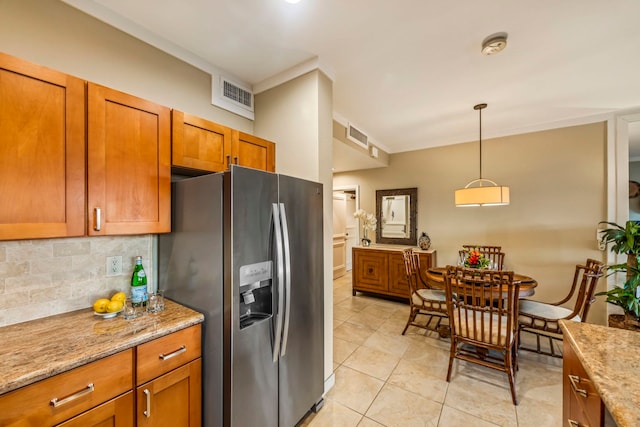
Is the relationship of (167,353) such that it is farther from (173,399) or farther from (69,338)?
(69,338)

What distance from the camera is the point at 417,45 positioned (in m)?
1.90

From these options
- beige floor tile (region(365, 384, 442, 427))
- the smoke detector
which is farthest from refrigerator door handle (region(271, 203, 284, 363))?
the smoke detector

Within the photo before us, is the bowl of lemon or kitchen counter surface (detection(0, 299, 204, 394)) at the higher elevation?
the bowl of lemon

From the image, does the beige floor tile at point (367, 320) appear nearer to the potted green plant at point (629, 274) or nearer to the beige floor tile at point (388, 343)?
the beige floor tile at point (388, 343)

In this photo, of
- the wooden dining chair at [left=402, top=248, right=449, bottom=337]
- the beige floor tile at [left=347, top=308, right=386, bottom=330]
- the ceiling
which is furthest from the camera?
the beige floor tile at [left=347, top=308, right=386, bottom=330]

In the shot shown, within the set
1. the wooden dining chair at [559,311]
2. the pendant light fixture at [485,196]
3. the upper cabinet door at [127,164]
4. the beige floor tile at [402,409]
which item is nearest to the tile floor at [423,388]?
the beige floor tile at [402,409]

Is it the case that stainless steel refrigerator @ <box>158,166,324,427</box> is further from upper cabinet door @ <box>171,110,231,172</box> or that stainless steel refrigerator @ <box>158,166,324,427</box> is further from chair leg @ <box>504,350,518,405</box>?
chair leg @ <box>504,350,518,405</box>

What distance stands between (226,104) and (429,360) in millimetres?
3182

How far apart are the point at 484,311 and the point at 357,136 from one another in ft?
8.62

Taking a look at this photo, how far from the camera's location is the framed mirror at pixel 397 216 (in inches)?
175

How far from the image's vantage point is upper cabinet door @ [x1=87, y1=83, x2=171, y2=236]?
1.27 metres

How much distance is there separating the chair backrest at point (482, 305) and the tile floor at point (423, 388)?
16.9 inches

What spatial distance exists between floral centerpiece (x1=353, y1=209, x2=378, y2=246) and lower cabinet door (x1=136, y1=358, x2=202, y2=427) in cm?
372

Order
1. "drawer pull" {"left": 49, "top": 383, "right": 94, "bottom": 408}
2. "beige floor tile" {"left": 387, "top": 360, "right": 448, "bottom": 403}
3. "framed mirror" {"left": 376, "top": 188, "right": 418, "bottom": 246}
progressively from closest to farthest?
"drawer pull" {"left": 49, "top": 383, "right": 94, "bottom": 408} → "beige floor tile" {"left": 387, "top": 360, "right": 448, "bottom": 403} → "framed mirror" {"left": 376, "top": 188, "right": 418, "bottom": 246}
